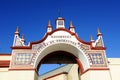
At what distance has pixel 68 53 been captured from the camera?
14812 millimetres

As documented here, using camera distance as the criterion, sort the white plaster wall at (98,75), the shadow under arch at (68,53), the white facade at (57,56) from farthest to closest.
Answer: the shadow under arch at (68,53) → the white plaster wall at (98,75) → the white facade at (57,56)

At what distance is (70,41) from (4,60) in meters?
5.32

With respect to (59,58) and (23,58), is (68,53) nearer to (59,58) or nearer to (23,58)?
(59,58)

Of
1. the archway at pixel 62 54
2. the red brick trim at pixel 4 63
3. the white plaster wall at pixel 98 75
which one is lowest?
the white plaster wall at pixel 98 75

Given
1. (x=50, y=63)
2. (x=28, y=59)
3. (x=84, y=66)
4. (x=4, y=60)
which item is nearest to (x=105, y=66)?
(x=84, y=66)

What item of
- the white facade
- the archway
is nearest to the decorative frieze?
the white facade

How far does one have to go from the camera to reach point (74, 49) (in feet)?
45.8

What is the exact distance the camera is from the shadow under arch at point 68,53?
13.5 meters

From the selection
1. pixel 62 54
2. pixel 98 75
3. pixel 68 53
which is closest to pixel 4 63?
pixel 62 54

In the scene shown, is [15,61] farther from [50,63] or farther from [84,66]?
[84,66]

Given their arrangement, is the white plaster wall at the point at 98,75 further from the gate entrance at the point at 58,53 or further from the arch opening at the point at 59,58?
the arch opening at the point at 59,58

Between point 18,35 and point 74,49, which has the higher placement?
point 18,35

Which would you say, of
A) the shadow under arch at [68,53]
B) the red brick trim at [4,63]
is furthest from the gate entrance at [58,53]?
the red brick trim at [4,63]

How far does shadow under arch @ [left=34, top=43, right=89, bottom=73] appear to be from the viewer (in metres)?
13.5
